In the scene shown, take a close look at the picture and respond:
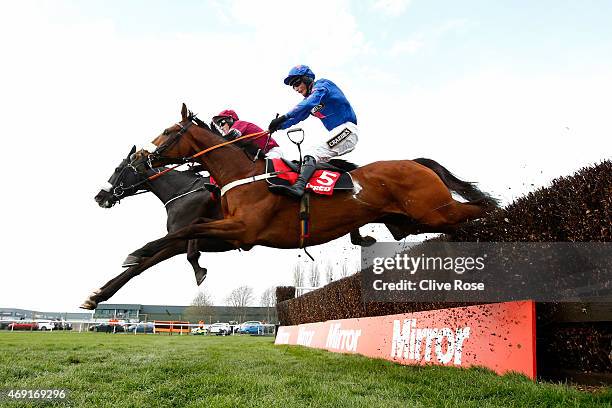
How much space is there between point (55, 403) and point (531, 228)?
4347 millimetres

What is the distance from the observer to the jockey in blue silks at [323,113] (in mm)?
5707

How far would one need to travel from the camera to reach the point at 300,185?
17.9ft

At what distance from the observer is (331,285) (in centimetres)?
1241

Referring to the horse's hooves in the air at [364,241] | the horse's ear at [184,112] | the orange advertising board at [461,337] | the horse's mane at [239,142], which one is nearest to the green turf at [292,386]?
the orange advertising board at [461,337]

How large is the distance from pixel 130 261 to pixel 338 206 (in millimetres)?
2333

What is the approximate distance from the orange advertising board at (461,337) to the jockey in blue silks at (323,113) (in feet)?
7.39

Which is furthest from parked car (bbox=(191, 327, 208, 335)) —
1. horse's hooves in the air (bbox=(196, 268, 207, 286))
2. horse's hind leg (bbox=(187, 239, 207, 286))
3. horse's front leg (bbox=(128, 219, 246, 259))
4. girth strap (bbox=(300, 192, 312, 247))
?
girth strap (bbox=(300, 192, 312, 247))

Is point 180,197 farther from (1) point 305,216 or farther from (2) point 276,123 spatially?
(1) point 305,216

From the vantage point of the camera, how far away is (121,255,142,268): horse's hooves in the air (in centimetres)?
555

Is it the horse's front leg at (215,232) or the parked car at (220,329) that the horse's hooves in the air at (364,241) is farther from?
the parked car at (220,329)

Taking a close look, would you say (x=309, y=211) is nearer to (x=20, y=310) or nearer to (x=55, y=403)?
(x=55, y=403)

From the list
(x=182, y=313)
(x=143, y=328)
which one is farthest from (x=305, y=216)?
(x=182, y=313)

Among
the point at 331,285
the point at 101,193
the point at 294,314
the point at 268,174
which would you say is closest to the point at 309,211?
the point at 268,174

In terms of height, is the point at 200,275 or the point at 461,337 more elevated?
the point at 200,275
